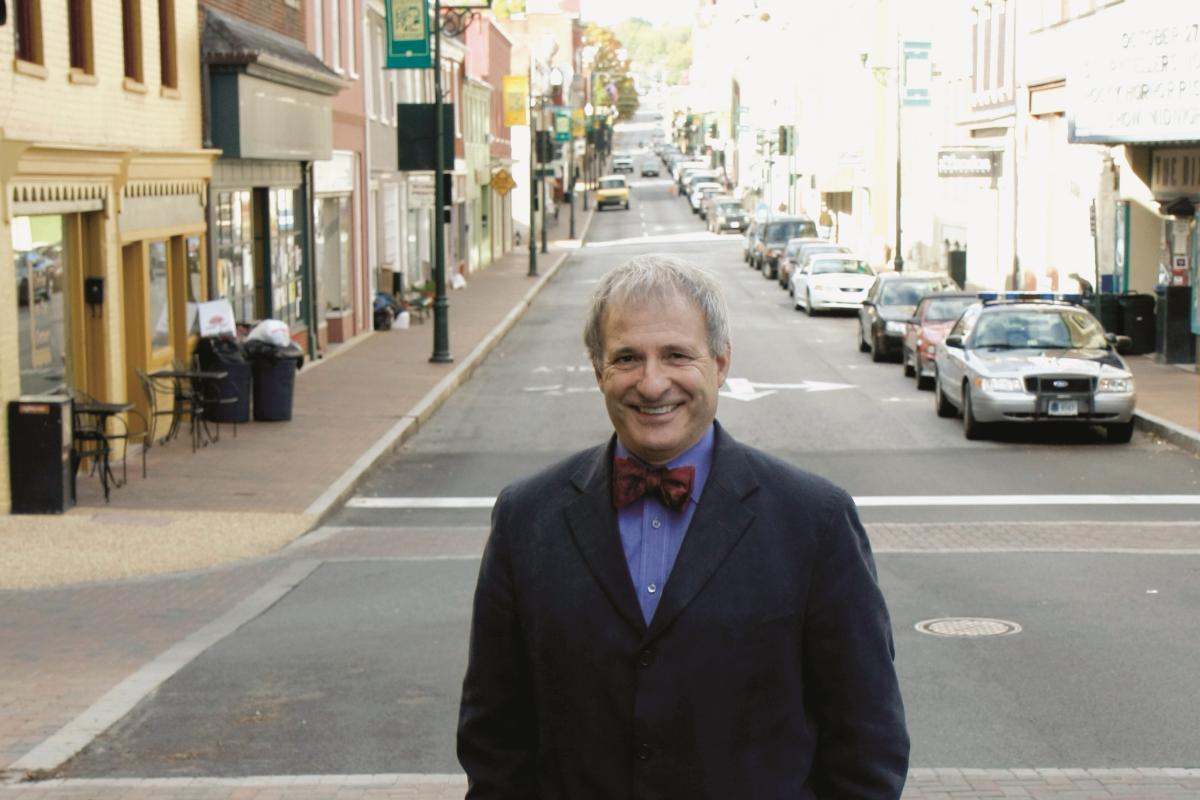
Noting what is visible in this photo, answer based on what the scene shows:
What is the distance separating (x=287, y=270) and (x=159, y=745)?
21127 mm

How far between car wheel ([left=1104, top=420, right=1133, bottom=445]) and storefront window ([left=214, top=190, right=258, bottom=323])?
11759mm

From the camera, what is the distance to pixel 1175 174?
2842 cm

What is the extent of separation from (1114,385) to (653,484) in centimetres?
1711

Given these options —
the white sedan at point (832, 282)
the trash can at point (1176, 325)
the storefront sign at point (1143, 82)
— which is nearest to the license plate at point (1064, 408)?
the storefront sign at point (1143, 82)

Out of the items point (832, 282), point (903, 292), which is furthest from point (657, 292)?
point (832, 282)

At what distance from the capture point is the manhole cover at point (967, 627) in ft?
34.3

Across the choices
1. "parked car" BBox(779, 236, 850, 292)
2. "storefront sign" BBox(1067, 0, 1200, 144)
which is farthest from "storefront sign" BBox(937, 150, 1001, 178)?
"storefront sign" BBox(1067, 0, 1200, 144)

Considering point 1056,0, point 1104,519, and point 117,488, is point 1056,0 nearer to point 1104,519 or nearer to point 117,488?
point 1104,519

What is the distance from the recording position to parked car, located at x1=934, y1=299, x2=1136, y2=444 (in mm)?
19797

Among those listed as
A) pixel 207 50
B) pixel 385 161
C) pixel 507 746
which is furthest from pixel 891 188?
pixel 507 746

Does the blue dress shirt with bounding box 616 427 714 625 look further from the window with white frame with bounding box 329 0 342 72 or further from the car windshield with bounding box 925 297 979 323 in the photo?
the window with white frame with bounding box 329 0 342 72

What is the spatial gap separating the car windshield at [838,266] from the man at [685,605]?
38958 mm

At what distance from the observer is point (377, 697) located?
9102 mm

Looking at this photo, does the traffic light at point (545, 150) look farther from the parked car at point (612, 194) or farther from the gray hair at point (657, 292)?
the gray hair at point (657, 292)
